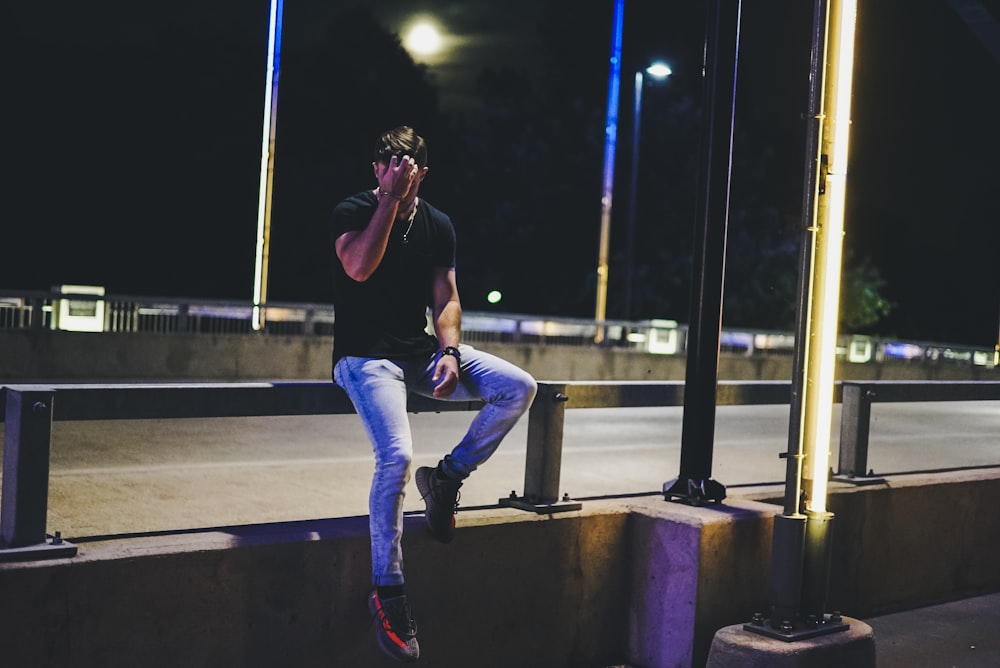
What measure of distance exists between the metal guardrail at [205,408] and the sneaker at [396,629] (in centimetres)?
82

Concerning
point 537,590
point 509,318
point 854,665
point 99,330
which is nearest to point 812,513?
point 854,665

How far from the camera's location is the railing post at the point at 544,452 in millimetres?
5906

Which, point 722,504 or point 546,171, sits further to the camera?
point 546,171

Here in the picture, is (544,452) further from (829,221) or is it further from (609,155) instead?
(609,155)

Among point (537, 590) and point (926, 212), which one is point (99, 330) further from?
point (926, 212)

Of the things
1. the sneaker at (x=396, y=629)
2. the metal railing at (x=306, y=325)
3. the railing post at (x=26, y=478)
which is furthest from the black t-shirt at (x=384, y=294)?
the metal railing at (x=306, y=325)

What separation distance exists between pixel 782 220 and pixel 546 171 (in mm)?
45146

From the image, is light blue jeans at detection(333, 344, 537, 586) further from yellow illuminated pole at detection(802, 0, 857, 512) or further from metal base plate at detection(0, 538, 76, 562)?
yellow illuminated pole at detection(802, 0, 857, 512)

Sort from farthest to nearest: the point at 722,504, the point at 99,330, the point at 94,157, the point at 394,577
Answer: the point at 94,157 → the point at 99,330 → the point at 722,504 → the point at 394,577

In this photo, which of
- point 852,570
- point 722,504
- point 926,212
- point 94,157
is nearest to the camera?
point 722,504

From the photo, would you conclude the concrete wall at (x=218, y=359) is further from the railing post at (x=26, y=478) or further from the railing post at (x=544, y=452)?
the railing post at (x=26, y=478)

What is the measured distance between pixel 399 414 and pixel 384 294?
508 millimetres

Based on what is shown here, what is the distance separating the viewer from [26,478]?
170 inches

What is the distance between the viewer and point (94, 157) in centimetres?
4769
